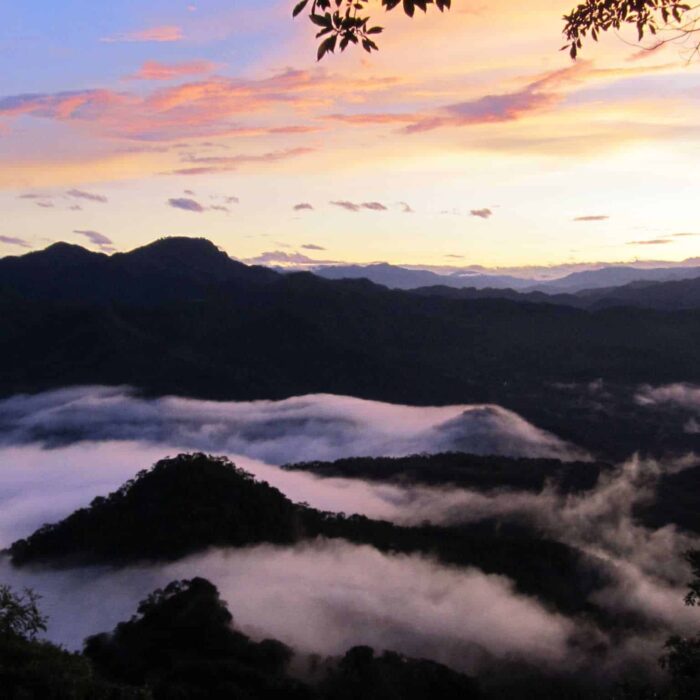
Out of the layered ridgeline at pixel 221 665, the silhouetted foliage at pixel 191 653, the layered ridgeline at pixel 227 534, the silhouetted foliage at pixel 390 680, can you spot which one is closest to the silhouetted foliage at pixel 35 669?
the layered ridgeline at pixel 221 665

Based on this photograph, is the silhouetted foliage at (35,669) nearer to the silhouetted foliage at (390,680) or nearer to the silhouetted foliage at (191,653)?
the silhouetted foliage at (191,653)

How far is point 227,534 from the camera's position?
97.6 meters

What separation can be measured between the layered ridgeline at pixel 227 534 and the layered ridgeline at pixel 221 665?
Result: 23738mm

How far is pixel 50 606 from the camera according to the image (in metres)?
96.2

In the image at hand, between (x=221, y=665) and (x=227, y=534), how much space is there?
139 feet

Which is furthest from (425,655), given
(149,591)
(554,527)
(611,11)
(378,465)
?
(378,465)

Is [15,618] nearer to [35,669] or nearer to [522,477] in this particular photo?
[35,669]

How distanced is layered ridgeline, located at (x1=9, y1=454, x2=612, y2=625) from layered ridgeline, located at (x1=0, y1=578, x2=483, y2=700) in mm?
23738

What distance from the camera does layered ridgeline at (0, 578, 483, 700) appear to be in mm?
53719

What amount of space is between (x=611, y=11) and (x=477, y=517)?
4664 inches

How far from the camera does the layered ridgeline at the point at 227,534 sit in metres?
97.8

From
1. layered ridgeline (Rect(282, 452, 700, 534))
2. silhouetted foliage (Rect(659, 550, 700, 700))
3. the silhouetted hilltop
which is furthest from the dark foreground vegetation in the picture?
layered ridgeline (Rect(282, 452, 700, 534))

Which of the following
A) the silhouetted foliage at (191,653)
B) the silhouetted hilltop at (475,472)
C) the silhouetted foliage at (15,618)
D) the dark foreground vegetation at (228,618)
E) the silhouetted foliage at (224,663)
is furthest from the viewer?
the silhouetted hilltop at (475,472)

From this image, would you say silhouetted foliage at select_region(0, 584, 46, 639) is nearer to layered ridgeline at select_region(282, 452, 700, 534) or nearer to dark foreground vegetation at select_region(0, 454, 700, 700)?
dark foreground vegetation at select_region(0, 454, 700, 700)
